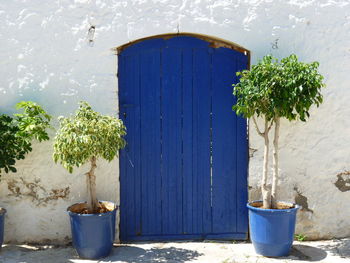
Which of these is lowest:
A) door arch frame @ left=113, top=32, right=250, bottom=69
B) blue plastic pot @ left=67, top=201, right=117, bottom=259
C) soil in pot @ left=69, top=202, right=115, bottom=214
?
blue plastic pot @ left=67, top=201, right=117, bottom=259

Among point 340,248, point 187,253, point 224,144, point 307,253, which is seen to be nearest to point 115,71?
point 224,144

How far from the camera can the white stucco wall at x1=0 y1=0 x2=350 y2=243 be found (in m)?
4.77

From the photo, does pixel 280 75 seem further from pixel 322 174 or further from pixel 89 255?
pixel 89 255

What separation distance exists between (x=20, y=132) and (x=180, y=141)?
5.35 feet

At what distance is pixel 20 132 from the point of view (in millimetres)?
4457

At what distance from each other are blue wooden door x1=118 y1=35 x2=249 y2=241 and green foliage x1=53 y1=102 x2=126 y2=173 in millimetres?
564

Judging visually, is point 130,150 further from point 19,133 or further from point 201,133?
point 19,133

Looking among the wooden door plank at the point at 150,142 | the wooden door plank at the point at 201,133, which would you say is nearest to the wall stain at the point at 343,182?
the wooden door plank at the point at 201,133

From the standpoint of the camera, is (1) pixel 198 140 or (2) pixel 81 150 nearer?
(2) pixel 81 150

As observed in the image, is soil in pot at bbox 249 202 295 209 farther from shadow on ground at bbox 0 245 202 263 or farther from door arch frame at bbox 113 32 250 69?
door arch frame at bbox 113 32 250 69

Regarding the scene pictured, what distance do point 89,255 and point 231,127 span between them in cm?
196

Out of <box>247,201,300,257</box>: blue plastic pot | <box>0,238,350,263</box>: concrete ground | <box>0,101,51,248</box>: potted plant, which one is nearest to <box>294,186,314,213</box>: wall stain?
<box>0,238,350,263</box>: concrete ground

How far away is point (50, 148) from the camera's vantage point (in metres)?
4.83

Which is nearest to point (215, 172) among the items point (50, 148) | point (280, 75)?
point (280, 75)
